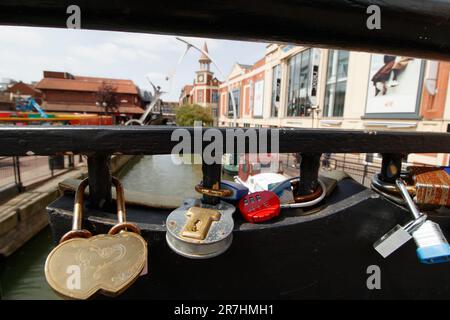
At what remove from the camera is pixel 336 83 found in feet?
62.1

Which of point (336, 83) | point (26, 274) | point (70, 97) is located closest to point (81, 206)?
point (26, 274)

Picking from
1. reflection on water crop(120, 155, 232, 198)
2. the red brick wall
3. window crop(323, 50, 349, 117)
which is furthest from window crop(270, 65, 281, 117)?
the red brick wall

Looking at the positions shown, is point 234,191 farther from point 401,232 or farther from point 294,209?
point 401,232

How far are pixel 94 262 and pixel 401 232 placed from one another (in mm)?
948

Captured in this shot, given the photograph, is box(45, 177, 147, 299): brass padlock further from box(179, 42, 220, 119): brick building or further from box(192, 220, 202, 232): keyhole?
box(179, 42, 220, 119): brick building

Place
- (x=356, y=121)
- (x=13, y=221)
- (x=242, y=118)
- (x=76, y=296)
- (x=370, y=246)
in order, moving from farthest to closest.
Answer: (x=242, y=118), (x=356, y=121), (x=13, y=221), (x=370, y=246), (x=76, y=296)

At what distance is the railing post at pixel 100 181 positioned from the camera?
818mm

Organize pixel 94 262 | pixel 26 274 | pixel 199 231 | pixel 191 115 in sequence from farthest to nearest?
pixel 191 115 → pixel 26 274 → pixel 199 231 → pixel 94 262

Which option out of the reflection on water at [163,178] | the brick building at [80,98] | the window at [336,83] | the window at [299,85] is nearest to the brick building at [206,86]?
the brick building at [80,98]

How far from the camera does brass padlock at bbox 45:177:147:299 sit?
0.61 m

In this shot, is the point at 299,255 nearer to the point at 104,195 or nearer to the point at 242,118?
the point at 104,195

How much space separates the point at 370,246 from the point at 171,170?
27.3 m
